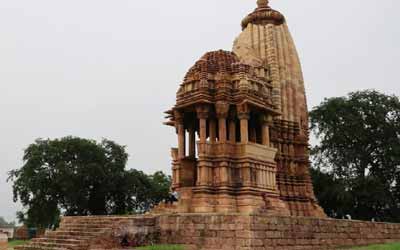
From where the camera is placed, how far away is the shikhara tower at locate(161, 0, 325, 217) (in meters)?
15.1

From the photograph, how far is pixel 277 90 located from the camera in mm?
20094

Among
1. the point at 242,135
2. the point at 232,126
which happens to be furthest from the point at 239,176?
the point at 232,126

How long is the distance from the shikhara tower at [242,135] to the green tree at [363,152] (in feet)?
38.4

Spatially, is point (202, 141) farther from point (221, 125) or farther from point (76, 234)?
point (76, 234)

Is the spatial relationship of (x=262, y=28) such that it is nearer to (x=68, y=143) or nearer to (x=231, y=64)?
(x=231, y=64)

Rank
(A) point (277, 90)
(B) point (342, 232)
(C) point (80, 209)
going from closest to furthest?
1. (B) point (342, 232)
2. (A) point (277, 90)
3. (C) point (80, 209)

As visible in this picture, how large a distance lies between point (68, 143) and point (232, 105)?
22148mm

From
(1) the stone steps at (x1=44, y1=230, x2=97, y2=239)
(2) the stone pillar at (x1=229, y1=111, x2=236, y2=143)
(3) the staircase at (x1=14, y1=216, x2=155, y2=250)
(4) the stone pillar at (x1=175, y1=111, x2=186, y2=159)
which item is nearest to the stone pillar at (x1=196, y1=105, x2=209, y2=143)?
(2) the stone pillar at (x1=229, y1=111, x2=236, y2=143)

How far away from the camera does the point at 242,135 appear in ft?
51.4

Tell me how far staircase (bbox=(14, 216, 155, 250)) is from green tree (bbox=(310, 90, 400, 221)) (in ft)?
66.7

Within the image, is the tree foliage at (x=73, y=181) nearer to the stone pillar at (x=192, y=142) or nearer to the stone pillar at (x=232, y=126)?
the stone pillar at (x=192, y=142)

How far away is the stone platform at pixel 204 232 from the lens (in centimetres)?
1186

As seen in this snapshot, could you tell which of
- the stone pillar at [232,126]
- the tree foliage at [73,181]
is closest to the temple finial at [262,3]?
the stone pillar at [232,126]

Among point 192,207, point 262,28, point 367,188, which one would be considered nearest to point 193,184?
point 192,207
